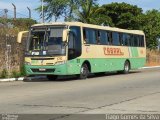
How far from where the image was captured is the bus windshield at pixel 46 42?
2419 centimetres

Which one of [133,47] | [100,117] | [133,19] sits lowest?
[100,117]

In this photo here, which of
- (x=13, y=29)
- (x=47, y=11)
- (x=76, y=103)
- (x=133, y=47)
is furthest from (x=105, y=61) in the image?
(x=47, y=11)

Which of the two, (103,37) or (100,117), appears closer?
(100,117)

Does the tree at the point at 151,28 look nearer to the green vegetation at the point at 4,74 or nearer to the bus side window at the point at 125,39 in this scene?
the bus side window at the point at 125,39

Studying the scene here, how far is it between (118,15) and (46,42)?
32232 millimetres

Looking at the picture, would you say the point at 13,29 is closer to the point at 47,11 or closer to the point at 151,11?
the point at 47,11

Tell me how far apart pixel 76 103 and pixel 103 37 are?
575 inches

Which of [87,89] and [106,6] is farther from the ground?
[106,6]

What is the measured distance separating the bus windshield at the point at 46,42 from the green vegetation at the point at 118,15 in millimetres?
26864

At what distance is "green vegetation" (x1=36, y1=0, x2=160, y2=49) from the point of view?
53781 mm

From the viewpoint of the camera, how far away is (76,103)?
47.3ft

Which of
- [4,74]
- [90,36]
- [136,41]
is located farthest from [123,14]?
[4,74]

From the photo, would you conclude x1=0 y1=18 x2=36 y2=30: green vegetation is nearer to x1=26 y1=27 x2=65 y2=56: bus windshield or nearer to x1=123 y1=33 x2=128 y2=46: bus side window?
x1=123 y1=33 x2=128 y2=46: bus side window

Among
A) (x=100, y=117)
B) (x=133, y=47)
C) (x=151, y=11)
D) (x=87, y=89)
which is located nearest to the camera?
(x=100, y=117)
